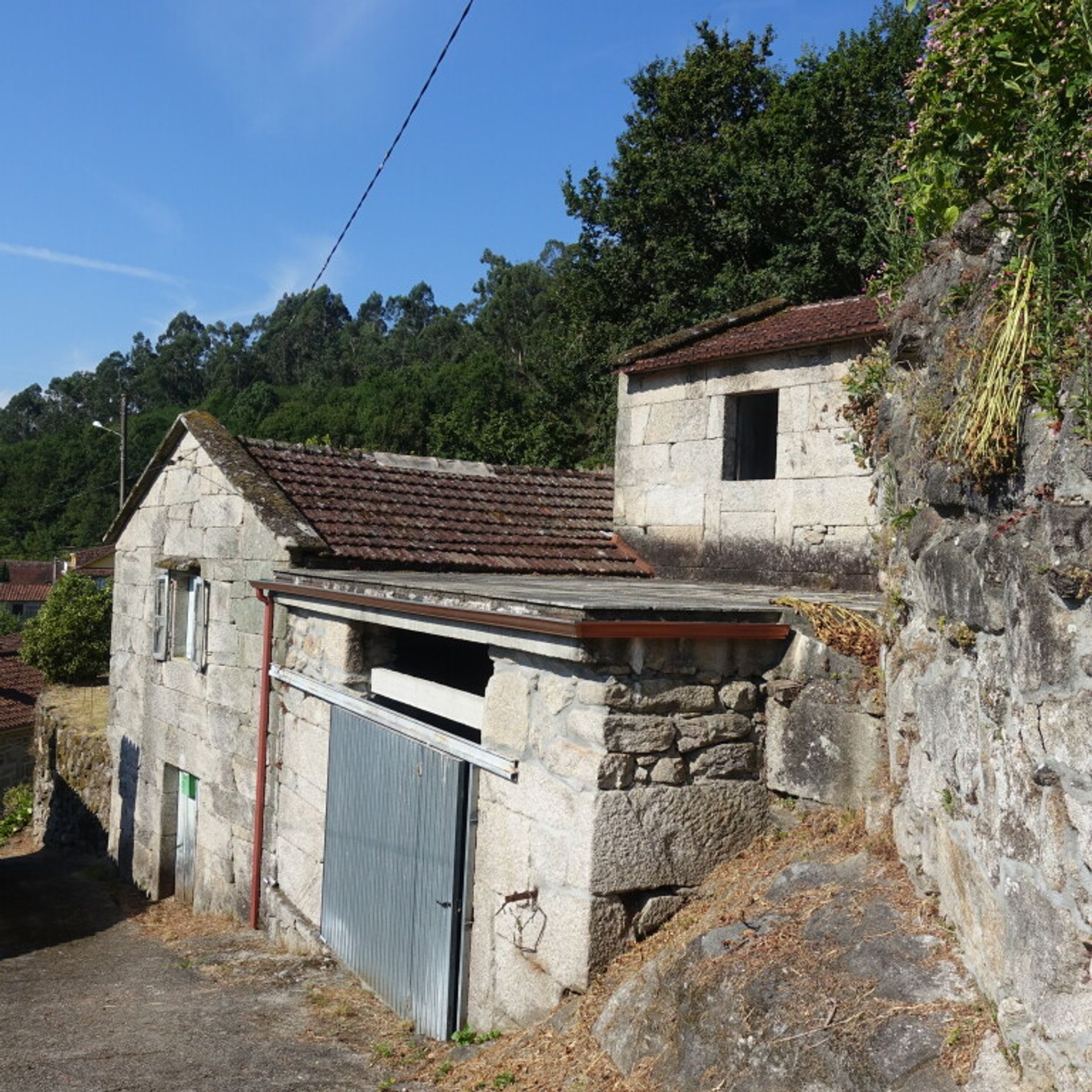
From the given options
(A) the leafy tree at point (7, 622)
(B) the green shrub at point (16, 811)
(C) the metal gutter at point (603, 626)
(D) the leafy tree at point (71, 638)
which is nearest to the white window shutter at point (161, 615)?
(C) the metal gutter at point (603, 626)

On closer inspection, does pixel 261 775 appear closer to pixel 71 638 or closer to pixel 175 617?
pixel 175 617

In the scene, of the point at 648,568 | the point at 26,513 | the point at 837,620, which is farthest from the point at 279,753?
the point at 26,513

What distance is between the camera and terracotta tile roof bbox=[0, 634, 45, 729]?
23.2 m

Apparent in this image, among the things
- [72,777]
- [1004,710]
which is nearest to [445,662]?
[1004,710]

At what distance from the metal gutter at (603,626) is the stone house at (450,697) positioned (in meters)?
0.02

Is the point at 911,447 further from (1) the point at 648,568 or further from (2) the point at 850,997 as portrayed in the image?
(1) the point at 648,568

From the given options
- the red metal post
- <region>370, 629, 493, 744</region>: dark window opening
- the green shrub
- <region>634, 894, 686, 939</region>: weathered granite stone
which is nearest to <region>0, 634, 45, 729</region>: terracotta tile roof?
the green shrub

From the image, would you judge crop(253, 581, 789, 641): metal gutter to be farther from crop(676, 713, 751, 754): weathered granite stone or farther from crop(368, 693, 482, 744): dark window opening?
crop(368, 693, 482, 744): dark window opening

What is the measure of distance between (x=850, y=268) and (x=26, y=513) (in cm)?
5621

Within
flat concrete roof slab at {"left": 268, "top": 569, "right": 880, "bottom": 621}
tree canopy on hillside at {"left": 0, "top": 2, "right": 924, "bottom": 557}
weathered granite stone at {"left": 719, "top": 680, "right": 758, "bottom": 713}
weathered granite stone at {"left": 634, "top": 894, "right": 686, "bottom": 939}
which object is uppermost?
tree canopy on hillside at {"left": 0, "top": 2, "right": 924, "bottom": 557}

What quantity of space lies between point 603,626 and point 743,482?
5.00 m

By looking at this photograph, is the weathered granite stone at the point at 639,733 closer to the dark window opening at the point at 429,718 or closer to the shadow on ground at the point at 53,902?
the dark window opening at the point at 429,718

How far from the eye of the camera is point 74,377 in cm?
9650

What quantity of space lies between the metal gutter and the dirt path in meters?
2.37
